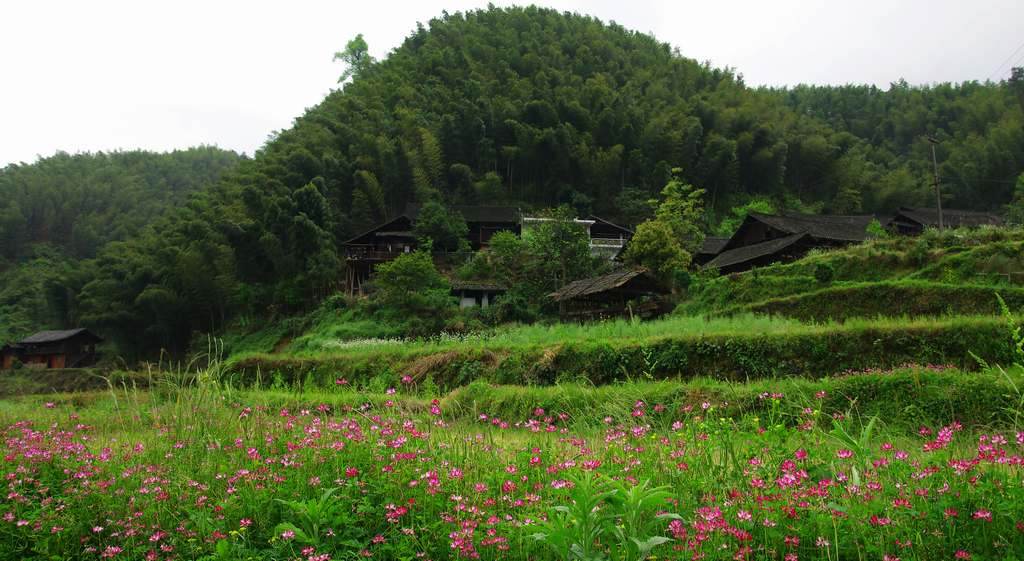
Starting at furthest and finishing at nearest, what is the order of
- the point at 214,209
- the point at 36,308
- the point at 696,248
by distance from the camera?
1. the point at 36,308
2. the point at 214,209
3. the point at 696,248

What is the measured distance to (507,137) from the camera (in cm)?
5544

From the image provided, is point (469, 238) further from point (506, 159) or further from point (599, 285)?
point (599, 285)

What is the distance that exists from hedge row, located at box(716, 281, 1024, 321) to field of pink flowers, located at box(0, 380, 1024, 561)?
10.3m

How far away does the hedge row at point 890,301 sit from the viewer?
13.1 meters

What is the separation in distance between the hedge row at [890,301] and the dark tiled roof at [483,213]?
26.5m

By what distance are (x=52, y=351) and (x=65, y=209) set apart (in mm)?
34864

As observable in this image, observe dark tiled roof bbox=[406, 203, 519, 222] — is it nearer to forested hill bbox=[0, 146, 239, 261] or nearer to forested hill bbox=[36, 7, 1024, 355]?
forested hill bbox=[36, 7, 1024, 355]

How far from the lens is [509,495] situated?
367 cm

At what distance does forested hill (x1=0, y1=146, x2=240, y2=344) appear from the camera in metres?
52.9

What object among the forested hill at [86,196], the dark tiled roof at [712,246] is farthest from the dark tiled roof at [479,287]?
the forested hill at [86,196]

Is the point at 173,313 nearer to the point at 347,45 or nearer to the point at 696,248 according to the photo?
the point at 696,248

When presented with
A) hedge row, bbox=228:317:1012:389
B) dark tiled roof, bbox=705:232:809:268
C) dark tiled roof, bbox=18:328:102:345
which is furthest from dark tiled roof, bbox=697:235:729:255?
dark tiled roof, bbox=18:328:102:345

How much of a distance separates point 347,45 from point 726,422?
9022 cm

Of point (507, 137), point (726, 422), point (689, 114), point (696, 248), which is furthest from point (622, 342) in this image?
point (689, 114)
